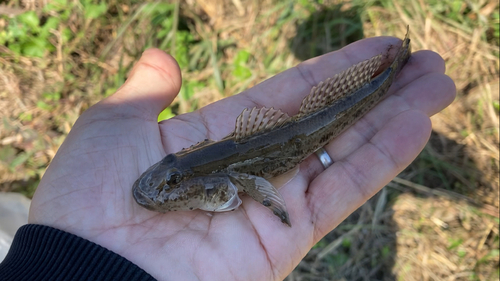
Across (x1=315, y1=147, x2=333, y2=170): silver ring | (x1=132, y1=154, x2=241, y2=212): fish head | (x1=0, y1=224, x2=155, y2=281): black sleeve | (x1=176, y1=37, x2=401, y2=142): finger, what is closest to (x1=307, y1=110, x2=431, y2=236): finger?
(x1=315, y1=147, x2=333, y2=170): silver ring

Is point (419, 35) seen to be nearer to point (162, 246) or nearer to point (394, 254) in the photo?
point (394, 254)

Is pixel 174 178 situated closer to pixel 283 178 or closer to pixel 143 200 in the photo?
pixel 143 200

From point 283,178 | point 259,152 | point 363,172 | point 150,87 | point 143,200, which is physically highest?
point 150,87

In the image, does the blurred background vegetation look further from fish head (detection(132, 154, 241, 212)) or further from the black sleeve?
the black sleeve

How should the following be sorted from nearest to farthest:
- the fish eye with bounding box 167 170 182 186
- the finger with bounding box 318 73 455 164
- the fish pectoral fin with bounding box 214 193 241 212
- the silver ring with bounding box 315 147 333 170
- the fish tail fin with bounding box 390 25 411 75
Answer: the fish eye with bounding box 167 170 182 186 < the fish pectoral fin with bounding box 214 193 241 212 < the silver ring with bounding box 315 147 333 170 < the finger with bounding box 318 73 455 164 < the fish tail fin with bounding box 390 25 411 75

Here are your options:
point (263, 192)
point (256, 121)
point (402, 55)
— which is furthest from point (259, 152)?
point (402, 55)

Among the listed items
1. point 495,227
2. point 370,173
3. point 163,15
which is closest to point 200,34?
point 163,15
